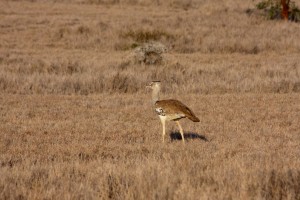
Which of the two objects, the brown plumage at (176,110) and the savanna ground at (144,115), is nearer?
the savanna ground at (144,115)

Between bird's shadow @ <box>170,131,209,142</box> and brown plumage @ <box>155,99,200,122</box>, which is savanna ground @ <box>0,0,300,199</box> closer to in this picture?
bird's shadow @ <box>170,131,209,142</box>

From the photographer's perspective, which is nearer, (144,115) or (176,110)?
(176,110)

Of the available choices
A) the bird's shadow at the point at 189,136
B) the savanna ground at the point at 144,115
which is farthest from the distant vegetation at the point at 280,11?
the bird's shadow at the point at 189,136

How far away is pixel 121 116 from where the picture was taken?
1216 centimetres

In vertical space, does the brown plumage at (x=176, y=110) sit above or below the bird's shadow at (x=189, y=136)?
above

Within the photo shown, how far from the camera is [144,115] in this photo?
40.6 feet

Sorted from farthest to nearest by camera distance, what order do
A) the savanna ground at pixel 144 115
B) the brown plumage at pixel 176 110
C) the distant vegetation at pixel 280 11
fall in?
the distant vegetation at pixel 280 11 → the brown plumage at pixel 176 110 → the savanna ground at pixel 144 115

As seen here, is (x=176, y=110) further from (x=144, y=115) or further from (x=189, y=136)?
(x=144, y=115)

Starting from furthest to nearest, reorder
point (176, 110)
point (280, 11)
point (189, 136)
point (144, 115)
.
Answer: point (280, 11) < point (144, 115) < point (189, 136) < point (176, 110)

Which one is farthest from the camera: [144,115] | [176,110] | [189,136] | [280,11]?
[280,11]

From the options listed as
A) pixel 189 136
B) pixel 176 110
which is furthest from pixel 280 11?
pixel 176 110

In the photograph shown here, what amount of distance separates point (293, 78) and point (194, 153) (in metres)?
8.25

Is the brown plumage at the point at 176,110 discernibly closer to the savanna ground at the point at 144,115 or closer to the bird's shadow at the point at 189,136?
the savanna ground at the point at 144,115

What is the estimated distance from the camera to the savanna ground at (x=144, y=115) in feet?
20.6
